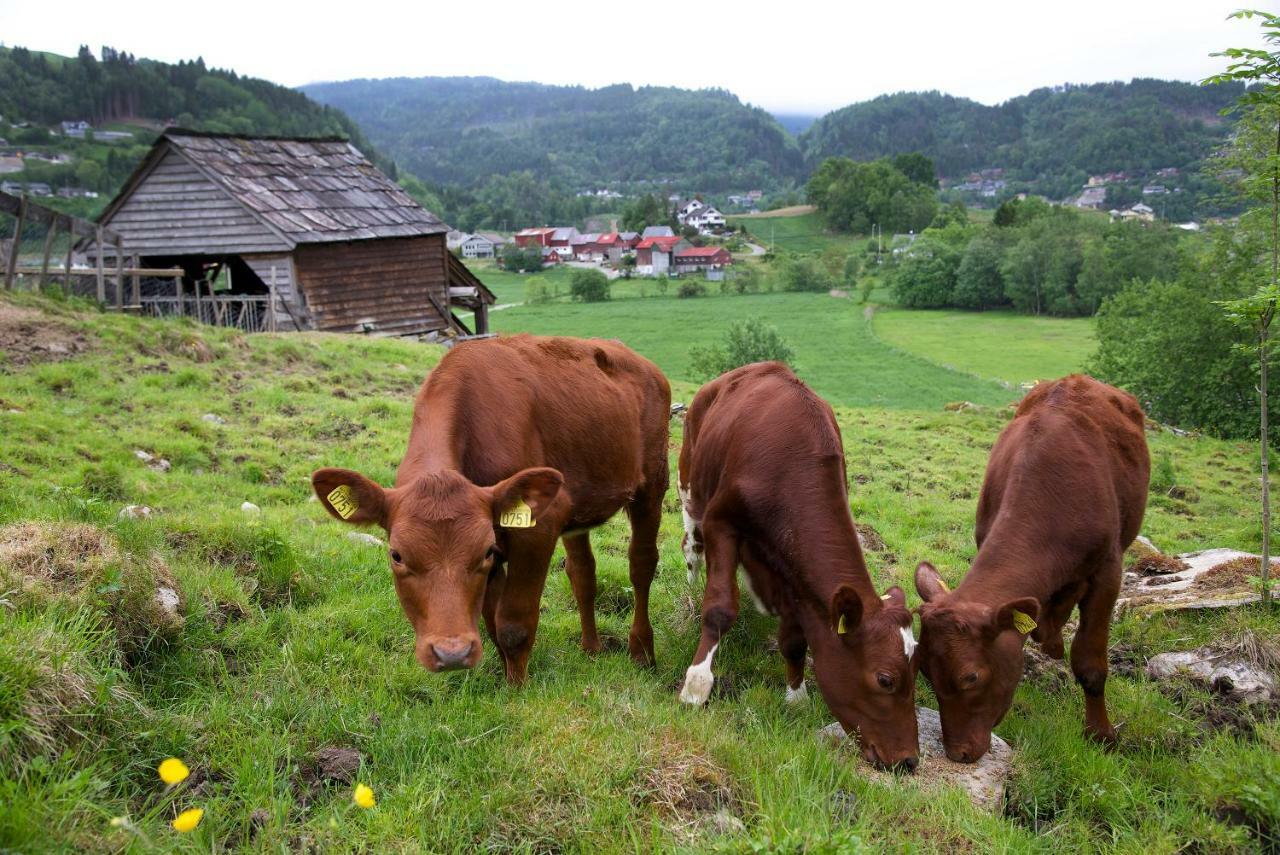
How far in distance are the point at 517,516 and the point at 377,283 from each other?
21988 mm

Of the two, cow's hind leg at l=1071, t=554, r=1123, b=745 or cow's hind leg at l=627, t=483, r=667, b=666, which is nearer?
cow's hind leg at l=1071, t=554, r=1123, b=745

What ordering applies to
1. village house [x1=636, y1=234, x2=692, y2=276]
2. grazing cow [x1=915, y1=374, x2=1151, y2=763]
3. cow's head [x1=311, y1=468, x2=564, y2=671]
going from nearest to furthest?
cow's head [x1=311, y1=468, x2=564, y2=671] < grazing cow [x1=915, y1=374, x2=1151, y2=763] < village house [x1=636, y1=234, x2=692, y2=276]

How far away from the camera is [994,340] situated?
206ft

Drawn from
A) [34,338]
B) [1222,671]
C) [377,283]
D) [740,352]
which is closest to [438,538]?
[1222,671]

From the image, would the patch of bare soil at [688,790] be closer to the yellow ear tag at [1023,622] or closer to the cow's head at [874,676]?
the cow's head at [874,676]

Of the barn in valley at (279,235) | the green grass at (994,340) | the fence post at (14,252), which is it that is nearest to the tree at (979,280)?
the green grass at (994,340)

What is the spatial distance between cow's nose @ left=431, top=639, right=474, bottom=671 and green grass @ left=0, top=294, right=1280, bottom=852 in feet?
1.36

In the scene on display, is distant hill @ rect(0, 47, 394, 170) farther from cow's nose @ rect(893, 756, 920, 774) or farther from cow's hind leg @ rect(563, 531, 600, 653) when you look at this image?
cow's nose @ rect(893, 756, 920, 774)

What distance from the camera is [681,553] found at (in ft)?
28.5

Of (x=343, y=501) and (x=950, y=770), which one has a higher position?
(x=343, y=501)

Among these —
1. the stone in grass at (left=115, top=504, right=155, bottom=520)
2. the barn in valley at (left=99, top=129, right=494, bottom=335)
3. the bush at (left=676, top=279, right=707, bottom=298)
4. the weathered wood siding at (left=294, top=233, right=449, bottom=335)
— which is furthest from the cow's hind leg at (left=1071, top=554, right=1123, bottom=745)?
the bush at (left=676, top=279, right=707, bottom=298)

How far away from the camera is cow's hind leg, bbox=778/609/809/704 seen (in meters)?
5.42

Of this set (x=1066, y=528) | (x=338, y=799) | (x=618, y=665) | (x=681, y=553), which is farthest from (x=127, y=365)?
(x=1066, y=528)

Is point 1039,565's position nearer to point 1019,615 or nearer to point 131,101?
point 1019,615
